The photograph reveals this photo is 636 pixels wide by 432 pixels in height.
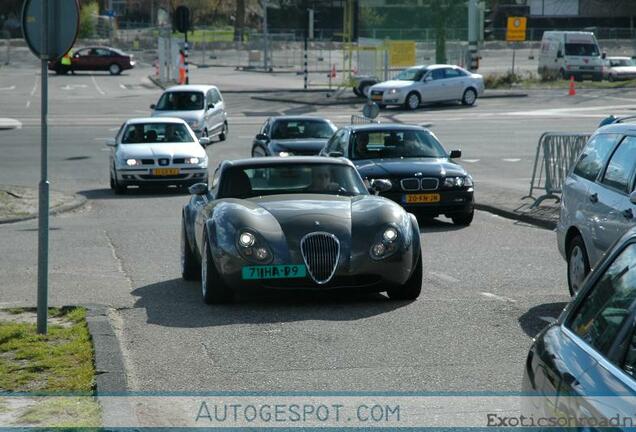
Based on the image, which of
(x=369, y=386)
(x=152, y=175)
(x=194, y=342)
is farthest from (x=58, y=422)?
(x=152, y=175)

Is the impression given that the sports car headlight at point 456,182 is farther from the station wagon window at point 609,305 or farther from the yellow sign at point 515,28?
the yellow sign at point 515,28

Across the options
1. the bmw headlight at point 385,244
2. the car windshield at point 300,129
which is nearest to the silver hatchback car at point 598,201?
the bmw headlight at point 385,244

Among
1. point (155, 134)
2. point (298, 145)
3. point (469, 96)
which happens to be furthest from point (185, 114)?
point (469, 96)

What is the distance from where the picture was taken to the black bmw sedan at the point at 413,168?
686 inches

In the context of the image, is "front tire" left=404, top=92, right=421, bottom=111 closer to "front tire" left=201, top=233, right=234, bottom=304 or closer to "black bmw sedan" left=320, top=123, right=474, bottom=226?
"black bmw sedan" left=320, top=123, right=474, bottom=226

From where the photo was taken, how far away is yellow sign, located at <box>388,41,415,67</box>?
60.2 meters

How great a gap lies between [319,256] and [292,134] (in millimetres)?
16785

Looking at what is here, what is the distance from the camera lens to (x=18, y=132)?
3744 cm

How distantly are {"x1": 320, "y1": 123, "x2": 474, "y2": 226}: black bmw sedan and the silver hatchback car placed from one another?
6327 mm

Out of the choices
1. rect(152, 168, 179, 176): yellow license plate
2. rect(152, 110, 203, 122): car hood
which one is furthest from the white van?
rect(152, 168, 179, 176): yellow license plate

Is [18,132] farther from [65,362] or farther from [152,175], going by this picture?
[65,362]

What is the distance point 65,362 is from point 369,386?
2.04m

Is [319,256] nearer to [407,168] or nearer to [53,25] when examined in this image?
[53,25]

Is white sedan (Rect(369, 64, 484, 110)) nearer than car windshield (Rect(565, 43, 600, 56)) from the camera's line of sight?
Yes
